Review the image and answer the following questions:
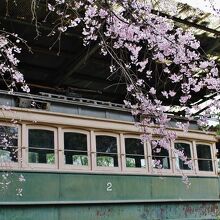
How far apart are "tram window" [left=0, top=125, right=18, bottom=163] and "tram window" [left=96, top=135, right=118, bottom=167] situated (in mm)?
1418

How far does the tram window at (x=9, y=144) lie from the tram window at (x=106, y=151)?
1418mm

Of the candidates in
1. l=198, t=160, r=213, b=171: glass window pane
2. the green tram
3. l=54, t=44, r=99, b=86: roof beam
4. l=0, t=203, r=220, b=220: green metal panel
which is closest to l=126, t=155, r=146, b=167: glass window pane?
the green tram

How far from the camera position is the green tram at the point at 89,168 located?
6.25m

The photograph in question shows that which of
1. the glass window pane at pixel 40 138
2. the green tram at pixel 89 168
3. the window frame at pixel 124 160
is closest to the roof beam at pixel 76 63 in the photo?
the green tram at pixel 89 168

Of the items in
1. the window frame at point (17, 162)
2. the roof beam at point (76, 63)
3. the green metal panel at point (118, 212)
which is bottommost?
the green metal panel at point (118, 212)

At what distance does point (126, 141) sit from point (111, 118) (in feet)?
1.55

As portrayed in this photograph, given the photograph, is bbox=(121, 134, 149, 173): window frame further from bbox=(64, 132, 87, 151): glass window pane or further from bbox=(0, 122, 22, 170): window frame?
bbox=(0, 122, 22, 170): window frame

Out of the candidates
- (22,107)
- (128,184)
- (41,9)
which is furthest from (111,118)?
(41,9)

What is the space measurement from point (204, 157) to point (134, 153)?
186 cm

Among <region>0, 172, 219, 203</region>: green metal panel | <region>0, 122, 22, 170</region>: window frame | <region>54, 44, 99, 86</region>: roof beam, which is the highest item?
<region>54, 44, 99, 86</region>: roof beam

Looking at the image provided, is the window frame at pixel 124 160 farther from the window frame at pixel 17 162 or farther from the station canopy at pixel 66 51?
the window frame at pixel 17 162

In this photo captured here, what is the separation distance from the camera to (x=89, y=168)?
699cm

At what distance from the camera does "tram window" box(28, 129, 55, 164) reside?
6.44 m

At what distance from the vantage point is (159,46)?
455cm
